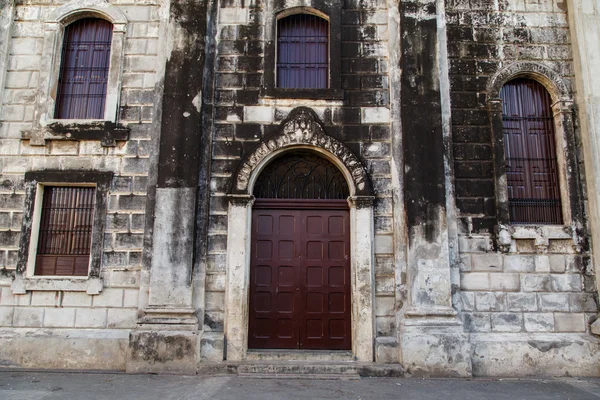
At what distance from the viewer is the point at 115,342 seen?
7570 mm

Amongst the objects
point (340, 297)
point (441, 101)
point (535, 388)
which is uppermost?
point (441, 101)

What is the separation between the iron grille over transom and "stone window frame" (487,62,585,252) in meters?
2.78

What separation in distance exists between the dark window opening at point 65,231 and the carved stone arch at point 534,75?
761cm

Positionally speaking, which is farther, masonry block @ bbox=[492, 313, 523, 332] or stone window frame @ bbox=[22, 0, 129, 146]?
stone window frame @ bbox=[22, 0, 129, 146]

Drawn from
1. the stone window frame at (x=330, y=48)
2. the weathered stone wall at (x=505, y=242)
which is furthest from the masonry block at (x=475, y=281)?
the stone window frame at (x=330, y=48)

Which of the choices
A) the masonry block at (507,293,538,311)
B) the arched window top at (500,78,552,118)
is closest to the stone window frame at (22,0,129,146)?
the arched window top at (500,78,552,118)

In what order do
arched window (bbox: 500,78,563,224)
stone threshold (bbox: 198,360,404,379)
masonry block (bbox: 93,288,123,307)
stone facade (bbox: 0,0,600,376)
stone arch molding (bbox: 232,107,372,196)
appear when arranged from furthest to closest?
arched window (bbox: 500,78,563,224)
stone arch molding (bbox: 232,107,372,196)
masonry block (bbox: 93,288,123,307)
stone facade (bbox: 0,0,600,376)
stone threshold (bbox: 198,360,404,379)

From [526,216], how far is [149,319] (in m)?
6.81

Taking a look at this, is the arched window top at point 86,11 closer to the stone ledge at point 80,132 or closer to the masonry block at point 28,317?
the stone ledge at point 80,132

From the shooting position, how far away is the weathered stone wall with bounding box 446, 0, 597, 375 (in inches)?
300

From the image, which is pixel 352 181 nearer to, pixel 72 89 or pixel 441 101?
pixel 441 101

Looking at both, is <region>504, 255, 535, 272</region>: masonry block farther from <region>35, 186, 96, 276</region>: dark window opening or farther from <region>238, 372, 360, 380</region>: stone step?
<region>35, 186, 96, 276</region>: dark window opening

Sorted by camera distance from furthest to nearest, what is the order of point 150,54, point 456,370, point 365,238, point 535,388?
point 150,54
point 365,238
point 456,370
point 535,388

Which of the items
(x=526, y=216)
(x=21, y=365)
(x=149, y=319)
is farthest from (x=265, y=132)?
(x=21, y=365)
